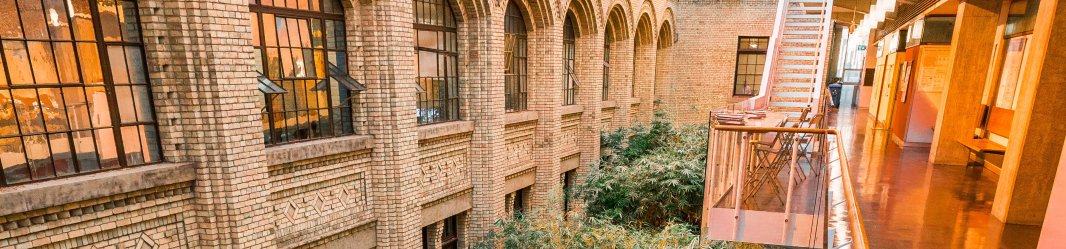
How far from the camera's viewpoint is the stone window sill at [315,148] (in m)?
6.46

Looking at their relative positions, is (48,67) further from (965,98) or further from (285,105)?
(965,98)

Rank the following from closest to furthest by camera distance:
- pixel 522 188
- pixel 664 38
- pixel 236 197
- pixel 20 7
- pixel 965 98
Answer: pixel 20 7 < pixel 236 197 < pixel 965 98 < pixel 522 188 < pixel 664 38

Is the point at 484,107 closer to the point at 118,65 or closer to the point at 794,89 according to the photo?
the point at 118,65

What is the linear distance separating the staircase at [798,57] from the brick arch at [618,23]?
13.3 feet

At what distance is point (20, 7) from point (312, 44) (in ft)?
9.80

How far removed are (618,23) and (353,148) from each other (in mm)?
9986

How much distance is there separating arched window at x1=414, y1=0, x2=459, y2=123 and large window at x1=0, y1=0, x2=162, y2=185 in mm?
4150

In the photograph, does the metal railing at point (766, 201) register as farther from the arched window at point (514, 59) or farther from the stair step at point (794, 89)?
the stair step at point (794, 89)

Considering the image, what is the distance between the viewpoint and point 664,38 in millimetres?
19219

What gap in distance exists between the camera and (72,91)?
5.04 metres

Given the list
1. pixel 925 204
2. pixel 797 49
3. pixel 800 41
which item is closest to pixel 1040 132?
pixel 925 204

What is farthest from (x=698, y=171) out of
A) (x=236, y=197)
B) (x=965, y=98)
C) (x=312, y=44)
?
(x=236, y=197)

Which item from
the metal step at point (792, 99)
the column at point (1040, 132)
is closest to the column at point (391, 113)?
the column at point (1040, 132)

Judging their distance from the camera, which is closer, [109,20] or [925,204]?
[925,204]
